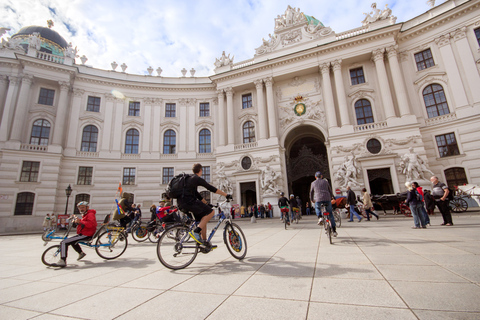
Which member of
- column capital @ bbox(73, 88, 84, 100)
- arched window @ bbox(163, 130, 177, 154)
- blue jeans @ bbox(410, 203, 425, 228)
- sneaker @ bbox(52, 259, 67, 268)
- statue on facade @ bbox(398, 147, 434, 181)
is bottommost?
sneaker @ bbox(52, 259, 67, 268)

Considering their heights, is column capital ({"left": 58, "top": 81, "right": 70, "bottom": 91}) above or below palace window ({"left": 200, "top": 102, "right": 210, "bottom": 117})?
above

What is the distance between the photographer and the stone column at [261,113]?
25.5 meters

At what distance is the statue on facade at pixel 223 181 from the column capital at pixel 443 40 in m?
24.3

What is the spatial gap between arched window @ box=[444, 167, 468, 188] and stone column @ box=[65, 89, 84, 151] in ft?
121

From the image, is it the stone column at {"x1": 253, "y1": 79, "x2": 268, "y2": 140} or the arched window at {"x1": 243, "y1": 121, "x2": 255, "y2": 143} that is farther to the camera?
the arched window at {"x1": 243, "y1": 121, "x2": 255, "y2": 143}

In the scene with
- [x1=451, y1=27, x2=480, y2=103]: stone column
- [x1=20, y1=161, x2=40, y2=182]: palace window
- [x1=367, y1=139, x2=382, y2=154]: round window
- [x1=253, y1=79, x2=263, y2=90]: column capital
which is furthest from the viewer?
[x1=253, y1=79, x2=263, y2=90]: column capital

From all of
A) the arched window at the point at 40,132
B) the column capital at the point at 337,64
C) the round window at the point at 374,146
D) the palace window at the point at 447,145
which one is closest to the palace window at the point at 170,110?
the arched window at the point at 40,132

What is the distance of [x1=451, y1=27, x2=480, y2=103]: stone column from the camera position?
62.8 ft

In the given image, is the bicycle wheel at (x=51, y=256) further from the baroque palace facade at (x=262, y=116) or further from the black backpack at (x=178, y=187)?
the baroque palace facade at (x=262, y=116)

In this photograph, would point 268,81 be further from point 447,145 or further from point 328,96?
point 447,145

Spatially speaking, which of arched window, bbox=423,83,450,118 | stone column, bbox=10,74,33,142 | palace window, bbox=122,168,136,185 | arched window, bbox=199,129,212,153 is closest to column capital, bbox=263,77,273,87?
arched window, bbox=199,129,212,153

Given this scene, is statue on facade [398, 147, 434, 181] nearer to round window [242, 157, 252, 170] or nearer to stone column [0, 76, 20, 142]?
round window [242, 157, 252, 170]

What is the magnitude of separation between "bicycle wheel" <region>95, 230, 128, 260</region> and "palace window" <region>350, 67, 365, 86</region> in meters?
26.1

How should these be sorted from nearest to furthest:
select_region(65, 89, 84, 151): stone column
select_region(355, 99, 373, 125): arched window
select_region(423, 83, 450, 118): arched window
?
select_region(423, 83, 450, 118): arched window < select_region(355, 99, 373, 125): arched window < select_region(65, 89, 84, 151): stone column
